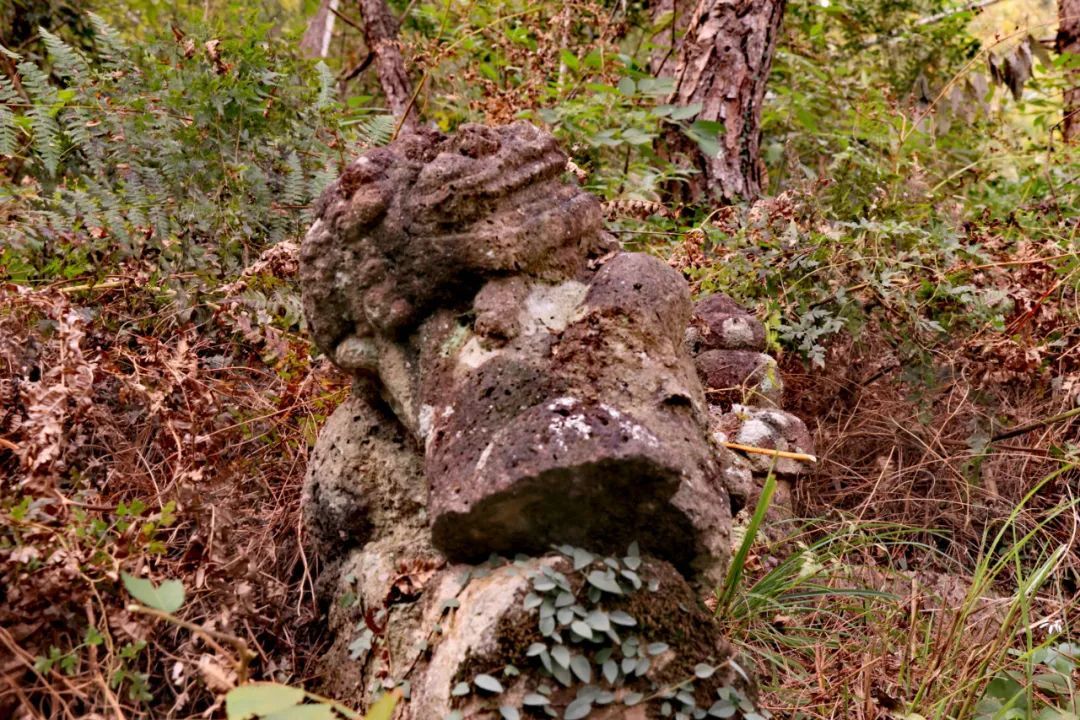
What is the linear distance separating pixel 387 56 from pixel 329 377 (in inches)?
147

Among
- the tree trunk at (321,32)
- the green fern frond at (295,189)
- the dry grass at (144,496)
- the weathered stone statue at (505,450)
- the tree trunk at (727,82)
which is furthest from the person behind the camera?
the tree trunk at (321,32)

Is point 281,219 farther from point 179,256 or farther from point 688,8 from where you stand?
point 688,8

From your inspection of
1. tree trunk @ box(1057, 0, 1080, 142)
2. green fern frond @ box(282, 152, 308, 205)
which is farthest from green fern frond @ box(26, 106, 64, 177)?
tree trunk @ box(1057, 0, 1080, 142)

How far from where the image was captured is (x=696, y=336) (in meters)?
3.88

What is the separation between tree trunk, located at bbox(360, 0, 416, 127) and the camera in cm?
652

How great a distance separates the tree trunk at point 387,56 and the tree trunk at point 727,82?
72.3 inches

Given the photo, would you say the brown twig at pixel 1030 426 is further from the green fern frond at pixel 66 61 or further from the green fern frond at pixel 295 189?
the green fern frond at pixel 66 61

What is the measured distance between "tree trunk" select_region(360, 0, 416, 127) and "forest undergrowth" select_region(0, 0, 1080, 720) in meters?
0.75

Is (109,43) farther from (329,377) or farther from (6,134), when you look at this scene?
(329,377)

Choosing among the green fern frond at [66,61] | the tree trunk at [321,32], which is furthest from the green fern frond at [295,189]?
the tree trunk at [321,32]

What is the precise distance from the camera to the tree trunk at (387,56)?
6.52m

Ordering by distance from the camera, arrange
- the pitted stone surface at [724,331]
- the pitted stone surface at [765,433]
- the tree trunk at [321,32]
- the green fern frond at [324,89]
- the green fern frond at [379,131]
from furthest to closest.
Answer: the tree trunk at [321,32], the green fern frond at [324,89], the green fern frond at [379,131], the pitted stone surface at [724,331], the pitted stone surface at [765,433]

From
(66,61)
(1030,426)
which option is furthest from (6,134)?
(1030,426)

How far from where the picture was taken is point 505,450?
7.02 feet
